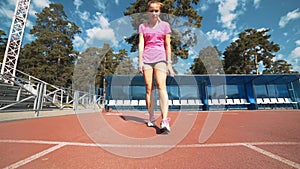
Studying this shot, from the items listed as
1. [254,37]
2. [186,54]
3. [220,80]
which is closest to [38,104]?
[186,54]

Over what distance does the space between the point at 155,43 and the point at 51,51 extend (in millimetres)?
24528

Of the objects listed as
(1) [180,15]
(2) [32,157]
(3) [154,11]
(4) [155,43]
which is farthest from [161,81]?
(1) [180,15]

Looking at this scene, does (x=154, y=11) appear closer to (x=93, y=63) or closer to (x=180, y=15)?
(x=93, y=63)

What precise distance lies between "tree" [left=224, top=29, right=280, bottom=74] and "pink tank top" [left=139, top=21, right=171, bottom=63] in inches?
998

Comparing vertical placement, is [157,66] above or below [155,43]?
below

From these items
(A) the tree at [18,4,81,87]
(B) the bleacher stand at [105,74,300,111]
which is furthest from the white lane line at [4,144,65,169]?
(A) the tree at [18,4,81,87]

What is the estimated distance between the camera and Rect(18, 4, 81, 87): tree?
67.9 feet

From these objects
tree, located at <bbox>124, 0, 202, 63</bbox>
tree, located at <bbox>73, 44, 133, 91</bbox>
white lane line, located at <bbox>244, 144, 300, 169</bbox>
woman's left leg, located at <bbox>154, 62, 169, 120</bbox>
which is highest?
tree, located at <bbox>124, 0, 202, 63</bbox>

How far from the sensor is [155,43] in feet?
6.61

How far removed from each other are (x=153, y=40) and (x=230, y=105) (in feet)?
48.6

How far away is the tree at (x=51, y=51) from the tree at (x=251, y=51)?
88.8ft

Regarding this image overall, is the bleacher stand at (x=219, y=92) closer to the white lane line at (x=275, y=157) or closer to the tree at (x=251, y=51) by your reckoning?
the tree at (x=251, y=51)

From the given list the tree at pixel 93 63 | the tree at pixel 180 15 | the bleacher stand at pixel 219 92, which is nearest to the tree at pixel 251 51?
the bleacher stand at pixel 219 92

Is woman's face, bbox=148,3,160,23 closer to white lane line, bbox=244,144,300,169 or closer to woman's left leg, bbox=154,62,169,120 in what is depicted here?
woman's left leg, bbox=154,62,169,120
